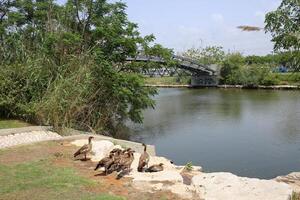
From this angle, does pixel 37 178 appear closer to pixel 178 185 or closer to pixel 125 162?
pixel 125 162

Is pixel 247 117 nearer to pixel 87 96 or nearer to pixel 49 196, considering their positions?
pixel 87 96

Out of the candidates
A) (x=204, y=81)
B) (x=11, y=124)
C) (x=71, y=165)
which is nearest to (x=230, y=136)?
(x=11, y=124)

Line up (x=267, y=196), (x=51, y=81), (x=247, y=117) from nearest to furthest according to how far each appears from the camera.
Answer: (x=267, y=196), (x=51, y=81), (x=247, y=117)

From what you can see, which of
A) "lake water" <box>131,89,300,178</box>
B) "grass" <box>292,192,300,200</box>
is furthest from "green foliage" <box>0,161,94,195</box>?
"lake water" <box>131,89,300,178</box>

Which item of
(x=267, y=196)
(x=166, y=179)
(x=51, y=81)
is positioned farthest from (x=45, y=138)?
(x=267, y=196)

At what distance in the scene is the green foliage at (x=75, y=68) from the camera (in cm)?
1244

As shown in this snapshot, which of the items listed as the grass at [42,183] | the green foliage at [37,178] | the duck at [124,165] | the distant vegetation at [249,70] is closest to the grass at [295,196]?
the grass at [42,183]

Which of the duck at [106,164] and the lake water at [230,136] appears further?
the lake water at [230,136]

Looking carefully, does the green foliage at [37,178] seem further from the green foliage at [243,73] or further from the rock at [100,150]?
the green foliage at [243,73]

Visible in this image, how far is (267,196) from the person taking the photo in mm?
5633

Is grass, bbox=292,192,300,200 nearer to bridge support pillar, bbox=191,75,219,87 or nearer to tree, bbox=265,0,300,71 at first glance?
tree, bbox=265,0,300,71

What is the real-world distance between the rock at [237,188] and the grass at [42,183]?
126 centimetres

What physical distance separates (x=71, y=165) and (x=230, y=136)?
511 inches

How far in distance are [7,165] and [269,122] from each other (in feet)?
59.8
